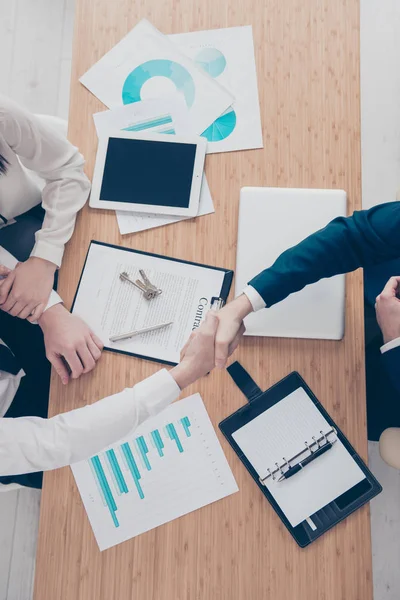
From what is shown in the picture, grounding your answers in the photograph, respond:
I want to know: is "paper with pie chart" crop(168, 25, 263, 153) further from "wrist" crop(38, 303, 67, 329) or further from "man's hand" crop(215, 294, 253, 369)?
"wrist" crop(38, 303, 67, 329)

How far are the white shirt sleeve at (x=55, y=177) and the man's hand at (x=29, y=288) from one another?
3 cm

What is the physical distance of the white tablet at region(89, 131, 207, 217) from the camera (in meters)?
1.06

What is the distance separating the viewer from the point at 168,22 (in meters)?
1.12

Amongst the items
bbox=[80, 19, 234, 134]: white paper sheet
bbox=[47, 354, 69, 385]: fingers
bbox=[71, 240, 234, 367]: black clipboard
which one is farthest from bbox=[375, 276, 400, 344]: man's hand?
bbox=[47, 354, 69, 385]: fingers

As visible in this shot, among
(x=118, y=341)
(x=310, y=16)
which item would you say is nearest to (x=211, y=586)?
(x=118, y=341)

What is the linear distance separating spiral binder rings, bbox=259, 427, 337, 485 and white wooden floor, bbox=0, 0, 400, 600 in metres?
0.75

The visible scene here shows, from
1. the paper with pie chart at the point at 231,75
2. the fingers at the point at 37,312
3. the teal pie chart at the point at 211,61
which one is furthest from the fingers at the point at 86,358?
the teal pie chart at the point at 211,61

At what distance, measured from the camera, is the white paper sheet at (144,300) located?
1.01m

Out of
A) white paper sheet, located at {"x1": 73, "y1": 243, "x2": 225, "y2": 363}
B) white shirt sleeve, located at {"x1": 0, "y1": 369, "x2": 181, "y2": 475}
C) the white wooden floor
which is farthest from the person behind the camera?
the white wooden floor

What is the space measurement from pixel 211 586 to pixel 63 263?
0.70 metres

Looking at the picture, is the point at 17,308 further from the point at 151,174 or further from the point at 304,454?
the point at 304,454

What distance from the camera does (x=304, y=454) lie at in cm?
95

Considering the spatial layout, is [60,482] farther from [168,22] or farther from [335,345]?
[168,22]

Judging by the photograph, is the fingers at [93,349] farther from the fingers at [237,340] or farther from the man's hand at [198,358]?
the fingers at [237,340]
